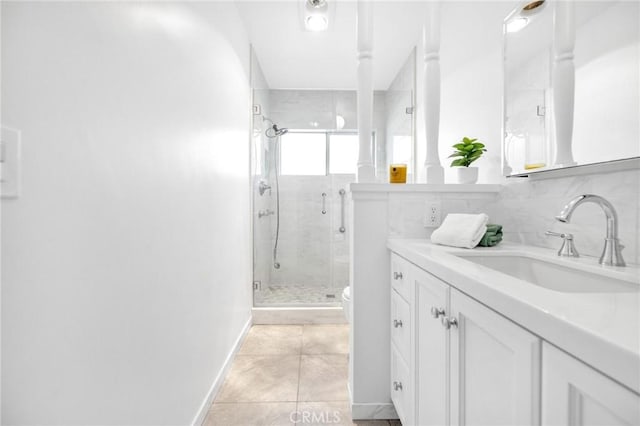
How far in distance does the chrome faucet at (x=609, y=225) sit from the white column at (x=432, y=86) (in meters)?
0.70

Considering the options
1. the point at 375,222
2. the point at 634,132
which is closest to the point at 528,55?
the point at 634,132

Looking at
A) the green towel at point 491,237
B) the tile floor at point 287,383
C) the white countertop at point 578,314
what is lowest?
the tile floor at point 287,383

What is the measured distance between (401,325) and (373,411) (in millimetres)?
533

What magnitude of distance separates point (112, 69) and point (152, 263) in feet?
1.99

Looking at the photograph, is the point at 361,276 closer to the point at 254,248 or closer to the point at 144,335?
the point at 144,335

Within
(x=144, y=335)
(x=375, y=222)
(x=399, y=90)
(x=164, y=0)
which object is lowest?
(x=144, y=335)

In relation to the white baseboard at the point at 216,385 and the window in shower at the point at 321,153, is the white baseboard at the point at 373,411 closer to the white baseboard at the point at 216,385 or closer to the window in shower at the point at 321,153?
the white baseboard at the point at 216,385

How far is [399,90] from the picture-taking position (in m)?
3.35

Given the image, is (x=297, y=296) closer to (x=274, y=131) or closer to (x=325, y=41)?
(x=274, y=131)

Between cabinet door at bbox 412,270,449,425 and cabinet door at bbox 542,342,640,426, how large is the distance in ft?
1.21

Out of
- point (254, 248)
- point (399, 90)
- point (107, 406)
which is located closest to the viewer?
point (107, 406)

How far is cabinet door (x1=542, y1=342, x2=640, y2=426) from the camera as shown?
0.36m

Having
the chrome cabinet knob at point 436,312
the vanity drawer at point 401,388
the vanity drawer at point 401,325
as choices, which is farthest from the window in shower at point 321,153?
the chrome cabinet knob at point 436,312

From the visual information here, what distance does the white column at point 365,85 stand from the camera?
1553mm
